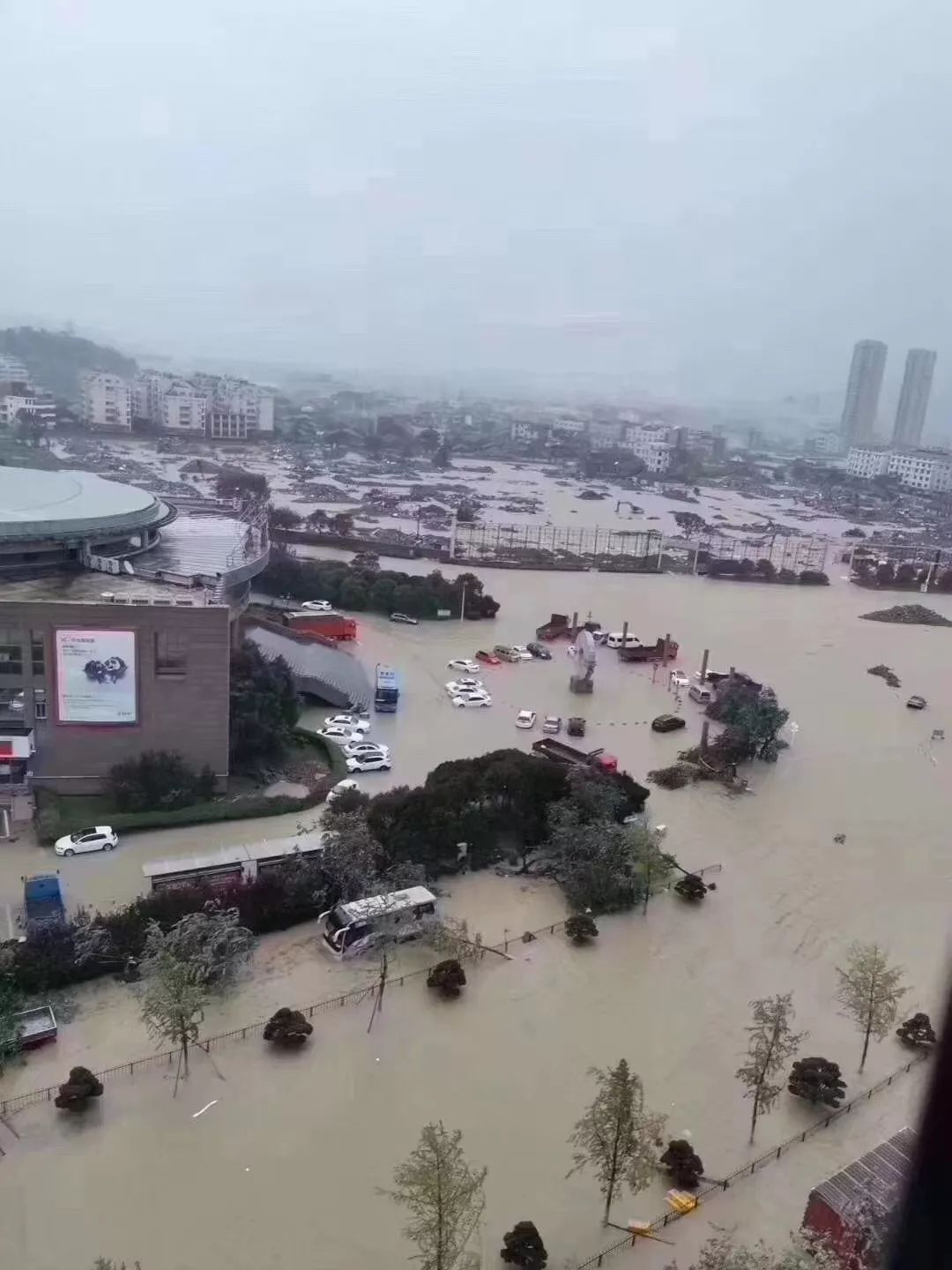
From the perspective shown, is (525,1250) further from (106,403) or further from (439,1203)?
(106,403)

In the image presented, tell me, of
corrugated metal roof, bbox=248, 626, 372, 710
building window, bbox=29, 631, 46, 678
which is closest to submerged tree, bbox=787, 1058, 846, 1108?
building window, bbox=29, 631, 46, 678

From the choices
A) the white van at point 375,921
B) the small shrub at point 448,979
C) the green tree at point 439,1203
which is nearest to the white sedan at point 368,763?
the white van at point 375,921

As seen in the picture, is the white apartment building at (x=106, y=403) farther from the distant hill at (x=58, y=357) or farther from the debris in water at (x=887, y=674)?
the debris in water at (x=887, y=674)

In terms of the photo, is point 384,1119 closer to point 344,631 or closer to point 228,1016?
point 228,1016

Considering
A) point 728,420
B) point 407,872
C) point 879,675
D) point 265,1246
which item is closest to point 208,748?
point 407,872

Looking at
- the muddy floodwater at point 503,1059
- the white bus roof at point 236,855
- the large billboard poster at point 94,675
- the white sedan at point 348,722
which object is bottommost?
the muddy floodwater at point 503,1059

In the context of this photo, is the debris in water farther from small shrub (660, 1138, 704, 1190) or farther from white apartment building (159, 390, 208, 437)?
white apartment building (159, 390, 208, 437)

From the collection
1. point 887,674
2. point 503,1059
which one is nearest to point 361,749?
point 503,1059
